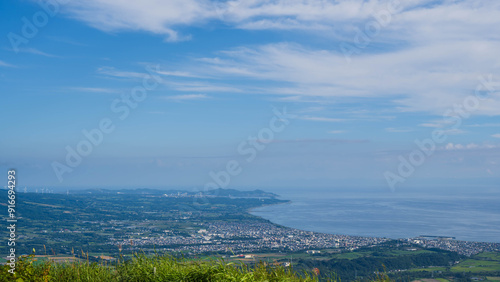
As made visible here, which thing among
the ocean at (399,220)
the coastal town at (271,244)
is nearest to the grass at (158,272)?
the coastal town at (271,244)

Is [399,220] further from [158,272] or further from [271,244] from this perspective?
[158,272]

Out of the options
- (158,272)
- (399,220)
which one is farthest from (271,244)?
(399,220)

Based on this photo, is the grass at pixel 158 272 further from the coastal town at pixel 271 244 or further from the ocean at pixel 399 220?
the ocean at pixel 399 220

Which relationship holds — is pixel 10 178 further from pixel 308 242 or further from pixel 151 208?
pixel 151 208

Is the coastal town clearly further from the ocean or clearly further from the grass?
the grass

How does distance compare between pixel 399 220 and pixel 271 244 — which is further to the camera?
pixel 399 220

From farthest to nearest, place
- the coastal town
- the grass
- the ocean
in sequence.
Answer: the ocean
the coastal town
the grass

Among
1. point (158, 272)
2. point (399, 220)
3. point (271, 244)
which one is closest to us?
point (158, 272)

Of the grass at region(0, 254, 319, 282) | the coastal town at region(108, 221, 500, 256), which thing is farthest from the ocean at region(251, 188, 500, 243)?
the grass at region(0, 254, 319, 282)
